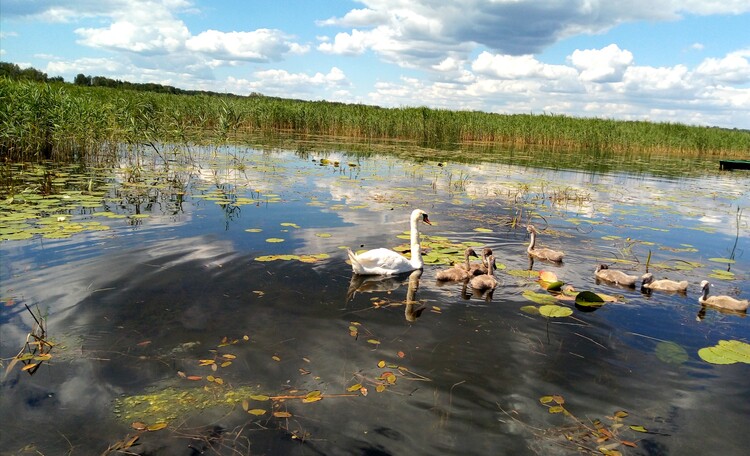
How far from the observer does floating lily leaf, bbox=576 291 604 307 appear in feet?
19.5

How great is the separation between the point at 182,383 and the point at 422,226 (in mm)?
6876

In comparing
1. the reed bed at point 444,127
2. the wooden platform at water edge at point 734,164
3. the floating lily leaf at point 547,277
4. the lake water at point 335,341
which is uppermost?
the reed bed at point 444,127

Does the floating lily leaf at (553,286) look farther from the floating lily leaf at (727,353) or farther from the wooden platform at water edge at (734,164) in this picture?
the wooden platform at water edge at (734,164)

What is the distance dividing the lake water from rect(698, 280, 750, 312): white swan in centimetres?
17

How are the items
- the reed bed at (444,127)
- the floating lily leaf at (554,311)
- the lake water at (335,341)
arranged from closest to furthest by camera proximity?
the lake water at (335,341) < the floating lily leaf at (554,311) < the reed bed at (444,127)

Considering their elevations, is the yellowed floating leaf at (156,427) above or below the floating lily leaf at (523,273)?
below

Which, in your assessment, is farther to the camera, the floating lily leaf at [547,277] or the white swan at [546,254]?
the white swan at [546,254]

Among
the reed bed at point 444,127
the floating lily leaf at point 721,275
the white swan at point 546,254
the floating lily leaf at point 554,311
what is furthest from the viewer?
the reed bed at point 444,127

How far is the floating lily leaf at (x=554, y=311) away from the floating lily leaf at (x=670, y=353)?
0.97m

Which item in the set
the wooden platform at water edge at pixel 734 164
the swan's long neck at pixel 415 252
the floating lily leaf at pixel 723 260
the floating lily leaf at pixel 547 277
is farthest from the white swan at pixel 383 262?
Result: the wooden platform at water edge at pixel 734 164

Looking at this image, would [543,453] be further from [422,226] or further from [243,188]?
[243,188]

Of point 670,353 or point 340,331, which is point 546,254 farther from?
point 340,331

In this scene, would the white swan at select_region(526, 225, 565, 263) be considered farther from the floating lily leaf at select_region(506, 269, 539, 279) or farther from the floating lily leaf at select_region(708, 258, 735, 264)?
the floating lily leaf at select_region(708, 258, 735, 264)

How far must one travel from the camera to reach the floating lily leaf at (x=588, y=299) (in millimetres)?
5941
